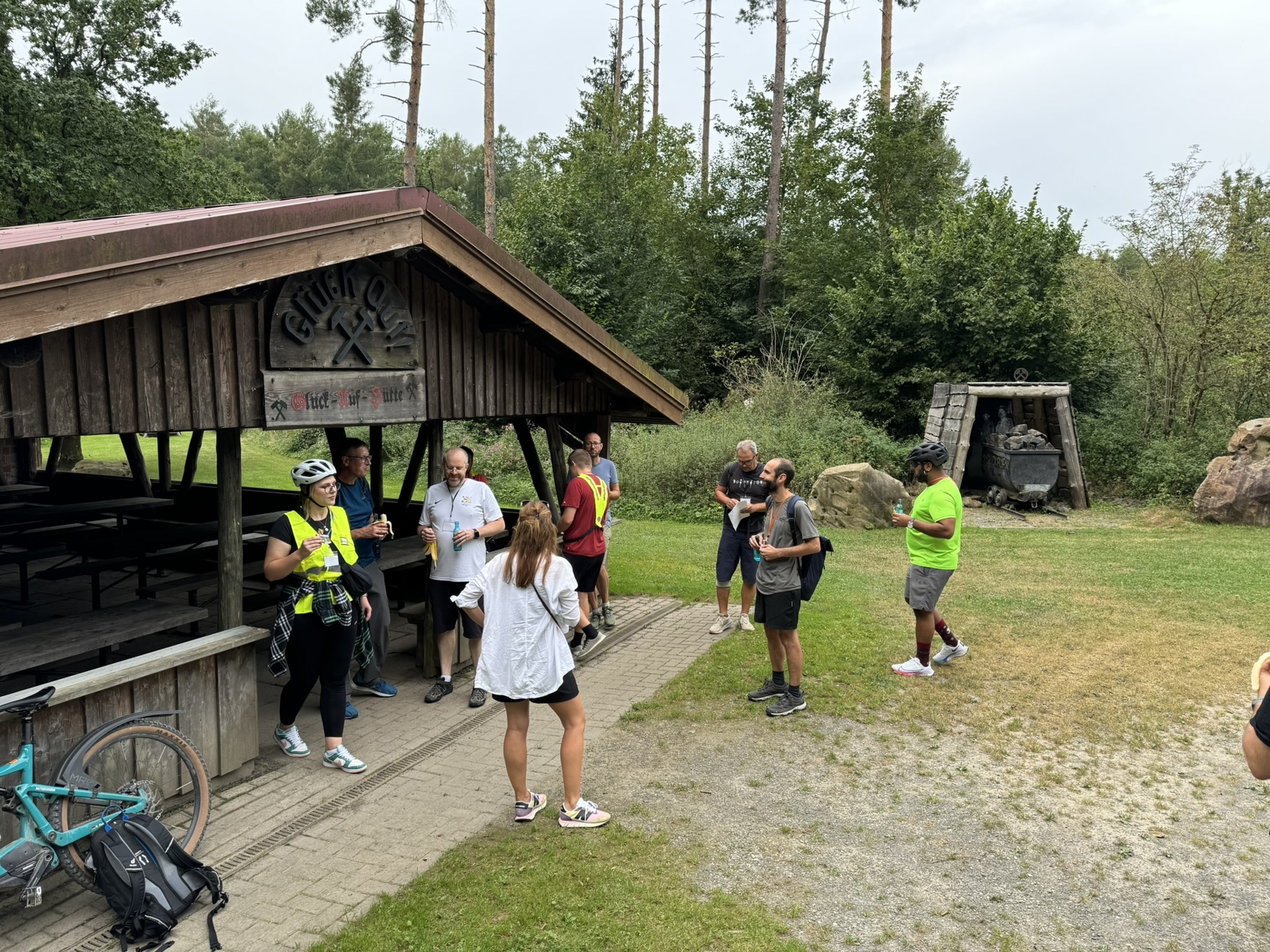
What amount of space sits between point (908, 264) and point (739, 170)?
11440 mm

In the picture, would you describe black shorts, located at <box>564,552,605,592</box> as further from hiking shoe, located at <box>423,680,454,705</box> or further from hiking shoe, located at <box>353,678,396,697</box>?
hiking shoe, located at <box>353,678,396,697</box>

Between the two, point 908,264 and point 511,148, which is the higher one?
point 511,148

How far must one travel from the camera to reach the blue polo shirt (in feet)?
21.0

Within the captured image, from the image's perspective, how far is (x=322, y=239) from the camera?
511 cm

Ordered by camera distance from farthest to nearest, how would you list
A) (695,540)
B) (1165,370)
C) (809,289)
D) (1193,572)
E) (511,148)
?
(511,148) < (809,289) < (1165,370) < (695,540) < (1193,572)

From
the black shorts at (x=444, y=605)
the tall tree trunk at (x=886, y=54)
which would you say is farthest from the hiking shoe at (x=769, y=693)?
the tall tree trunk at (x=886, y=54)

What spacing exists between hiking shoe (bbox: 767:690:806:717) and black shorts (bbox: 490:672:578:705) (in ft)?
7.29

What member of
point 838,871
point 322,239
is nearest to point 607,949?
point 838,871

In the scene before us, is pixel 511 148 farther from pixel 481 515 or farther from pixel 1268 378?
pixel 481 515

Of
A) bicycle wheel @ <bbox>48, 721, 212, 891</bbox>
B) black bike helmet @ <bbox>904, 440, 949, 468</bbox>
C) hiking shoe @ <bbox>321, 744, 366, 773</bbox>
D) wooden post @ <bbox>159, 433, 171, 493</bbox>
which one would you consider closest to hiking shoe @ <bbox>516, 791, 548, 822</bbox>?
hiking shoe @ <bbox>321, 744, 366, 773</bbox>

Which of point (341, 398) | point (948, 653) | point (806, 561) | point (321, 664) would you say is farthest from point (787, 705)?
point (341, 398)

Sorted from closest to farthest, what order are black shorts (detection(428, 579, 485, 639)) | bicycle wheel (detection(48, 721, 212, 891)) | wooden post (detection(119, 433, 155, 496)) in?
bicycle wheel (detection(48, 721, 212, 891)) < black shorts (detection(428, 579, 485, 639)) < wooden post (detection(119, 433, 155, 496))

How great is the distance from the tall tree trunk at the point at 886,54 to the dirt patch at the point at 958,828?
2450cm

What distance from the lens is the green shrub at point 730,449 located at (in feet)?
55.0
